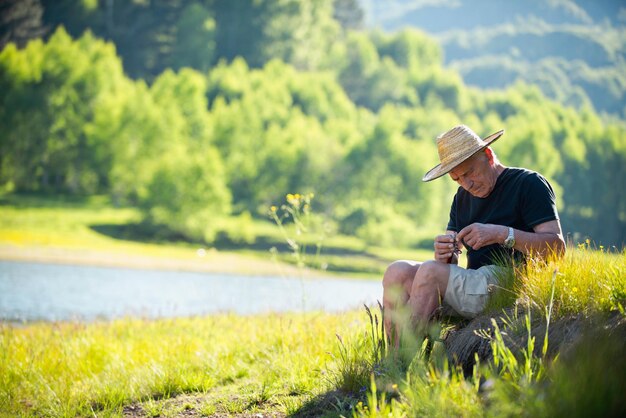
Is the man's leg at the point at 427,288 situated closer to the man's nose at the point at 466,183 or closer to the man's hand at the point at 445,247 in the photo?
the man's hand at the point at 445,247

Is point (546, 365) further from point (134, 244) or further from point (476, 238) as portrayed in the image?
point (134, 244)

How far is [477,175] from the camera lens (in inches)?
191

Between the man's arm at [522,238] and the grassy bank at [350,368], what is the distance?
0.13 m

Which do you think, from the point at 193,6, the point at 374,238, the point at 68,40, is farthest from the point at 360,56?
the point at 374,238

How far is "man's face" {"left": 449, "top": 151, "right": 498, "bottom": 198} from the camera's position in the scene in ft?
15.9

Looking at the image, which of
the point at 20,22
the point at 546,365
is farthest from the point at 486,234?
the point at 20,22

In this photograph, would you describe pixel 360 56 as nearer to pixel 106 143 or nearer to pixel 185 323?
pixel 106 143

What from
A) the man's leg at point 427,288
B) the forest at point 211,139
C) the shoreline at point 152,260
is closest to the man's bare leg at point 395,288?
the man's leg at point 427,288

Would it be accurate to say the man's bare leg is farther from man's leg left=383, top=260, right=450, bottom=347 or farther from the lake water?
the lake water

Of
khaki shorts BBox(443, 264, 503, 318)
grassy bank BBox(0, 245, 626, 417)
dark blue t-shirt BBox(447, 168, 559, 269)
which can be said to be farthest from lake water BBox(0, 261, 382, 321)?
khaki shorts BBox(443, 264, 503, 318)

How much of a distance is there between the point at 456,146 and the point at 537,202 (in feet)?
2.06

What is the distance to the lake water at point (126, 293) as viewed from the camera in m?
19.9

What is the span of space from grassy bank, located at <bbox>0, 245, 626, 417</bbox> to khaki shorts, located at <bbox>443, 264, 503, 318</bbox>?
0.44ft

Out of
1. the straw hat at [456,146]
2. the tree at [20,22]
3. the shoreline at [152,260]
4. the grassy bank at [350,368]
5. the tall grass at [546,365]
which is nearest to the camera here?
the tall grass at [546,365]
